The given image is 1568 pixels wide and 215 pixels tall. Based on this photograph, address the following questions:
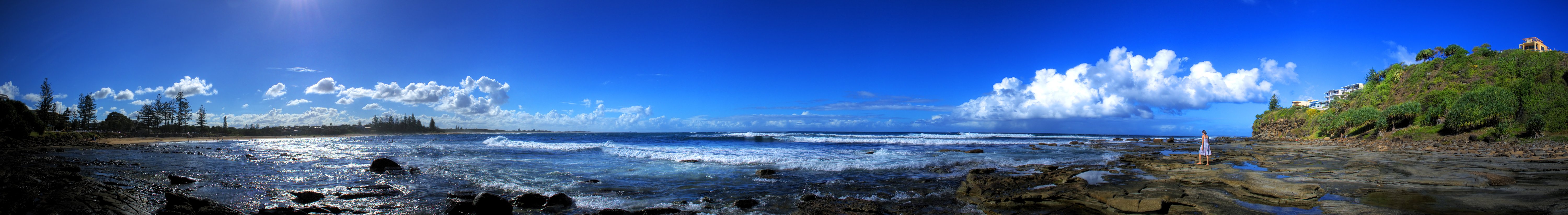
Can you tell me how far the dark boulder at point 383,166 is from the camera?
11.6 m

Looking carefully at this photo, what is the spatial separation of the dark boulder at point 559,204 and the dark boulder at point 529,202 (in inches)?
2.2

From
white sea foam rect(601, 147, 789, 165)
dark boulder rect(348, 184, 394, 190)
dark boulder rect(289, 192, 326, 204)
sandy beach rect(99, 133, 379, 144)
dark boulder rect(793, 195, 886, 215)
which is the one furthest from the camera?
sandy beach rect(99, 133, 379, 144)

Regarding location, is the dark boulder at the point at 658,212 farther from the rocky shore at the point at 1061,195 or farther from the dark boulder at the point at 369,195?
the dark boulder at the point at 369,195

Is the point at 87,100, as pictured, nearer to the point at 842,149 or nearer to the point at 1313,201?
the point at 842,149

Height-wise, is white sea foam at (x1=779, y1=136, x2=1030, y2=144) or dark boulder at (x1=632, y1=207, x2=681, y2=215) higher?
dark boulder at (x1=632, y1=207, x2=681, y2=215)

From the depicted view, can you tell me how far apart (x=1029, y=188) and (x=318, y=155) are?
2278 cm

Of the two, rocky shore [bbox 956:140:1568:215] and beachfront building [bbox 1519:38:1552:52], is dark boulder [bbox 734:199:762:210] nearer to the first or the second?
Answer: rocky shore [bbox 956:140:1568:215]

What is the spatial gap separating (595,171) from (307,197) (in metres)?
5.28

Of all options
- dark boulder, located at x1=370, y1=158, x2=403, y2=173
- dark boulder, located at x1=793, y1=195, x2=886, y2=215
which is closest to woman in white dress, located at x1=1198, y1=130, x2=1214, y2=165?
dark boulder, located at x1=793, y1=195, x2=886, y2=215

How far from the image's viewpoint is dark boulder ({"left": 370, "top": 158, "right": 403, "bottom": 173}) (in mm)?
11586

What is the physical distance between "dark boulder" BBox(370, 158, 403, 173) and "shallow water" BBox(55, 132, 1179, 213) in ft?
0.98

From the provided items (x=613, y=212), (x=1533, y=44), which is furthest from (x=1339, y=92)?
(x=613, y=212)

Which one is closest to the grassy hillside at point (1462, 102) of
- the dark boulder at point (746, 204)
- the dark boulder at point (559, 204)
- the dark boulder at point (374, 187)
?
the dark boulder at point (746, 204)

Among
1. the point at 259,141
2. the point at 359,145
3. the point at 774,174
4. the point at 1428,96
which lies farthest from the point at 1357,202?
the point at 259,141
